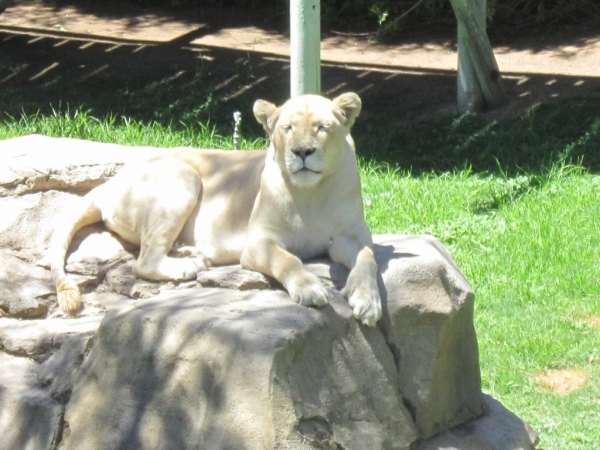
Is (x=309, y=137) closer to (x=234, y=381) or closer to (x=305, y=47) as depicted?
(x=234, y=381)

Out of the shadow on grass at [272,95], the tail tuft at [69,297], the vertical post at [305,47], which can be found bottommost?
the shadow on grass at [272,95]

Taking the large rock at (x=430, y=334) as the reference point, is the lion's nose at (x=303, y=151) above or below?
above

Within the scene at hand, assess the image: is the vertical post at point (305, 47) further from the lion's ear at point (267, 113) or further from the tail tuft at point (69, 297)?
the tail tuft at point (69, 297)

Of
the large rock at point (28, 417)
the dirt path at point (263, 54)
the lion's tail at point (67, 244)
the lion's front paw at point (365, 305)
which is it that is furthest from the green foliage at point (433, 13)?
the large rock at point (28, 417)

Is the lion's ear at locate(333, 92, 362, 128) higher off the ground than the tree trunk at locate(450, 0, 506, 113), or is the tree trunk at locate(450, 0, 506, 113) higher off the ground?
the lion's ear at locate(333, 92, 362, 128)

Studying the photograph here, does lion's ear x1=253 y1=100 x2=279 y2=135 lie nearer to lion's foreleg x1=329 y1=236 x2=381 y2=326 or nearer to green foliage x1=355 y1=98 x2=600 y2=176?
lion's foreleg x1=329 y1=236 x2=381 y2=326

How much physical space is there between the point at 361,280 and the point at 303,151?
63 cm

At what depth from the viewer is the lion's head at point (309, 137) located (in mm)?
4227

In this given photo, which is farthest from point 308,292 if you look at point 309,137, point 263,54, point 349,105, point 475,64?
point 263,54

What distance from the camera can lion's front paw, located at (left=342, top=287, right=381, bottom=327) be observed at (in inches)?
153

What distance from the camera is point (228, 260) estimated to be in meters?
5.02

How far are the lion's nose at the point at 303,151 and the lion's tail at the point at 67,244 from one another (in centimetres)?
127

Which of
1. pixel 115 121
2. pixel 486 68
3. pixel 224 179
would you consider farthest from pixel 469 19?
pixel 224 179

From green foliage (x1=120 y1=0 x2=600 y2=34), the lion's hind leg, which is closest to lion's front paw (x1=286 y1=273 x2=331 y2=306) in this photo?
the lion's hind leg
